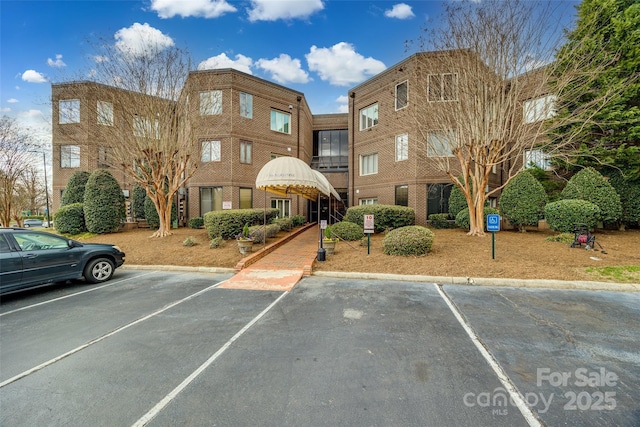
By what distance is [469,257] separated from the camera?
849 cm

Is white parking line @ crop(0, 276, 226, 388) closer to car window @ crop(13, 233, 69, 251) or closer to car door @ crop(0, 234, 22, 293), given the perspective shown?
car door @ crop(0, 234, 22, 293)

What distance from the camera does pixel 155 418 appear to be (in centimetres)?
245

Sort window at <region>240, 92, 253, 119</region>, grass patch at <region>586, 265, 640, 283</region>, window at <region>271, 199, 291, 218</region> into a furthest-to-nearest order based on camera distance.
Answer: window at <region>271, 199, 291, 218</region>, window at <region>240, 92, 253, 119</region>, grass patch at <region>586, 265, 640, 283</region>

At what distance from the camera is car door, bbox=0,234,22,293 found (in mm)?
5504

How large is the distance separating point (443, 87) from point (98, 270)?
14.0 meters

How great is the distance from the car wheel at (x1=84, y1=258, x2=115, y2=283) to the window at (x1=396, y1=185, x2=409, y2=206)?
14.3 metres

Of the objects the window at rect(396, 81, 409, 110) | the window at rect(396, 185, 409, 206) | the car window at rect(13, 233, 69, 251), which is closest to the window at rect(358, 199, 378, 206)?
the window at rect(396, 185, 409, 206)

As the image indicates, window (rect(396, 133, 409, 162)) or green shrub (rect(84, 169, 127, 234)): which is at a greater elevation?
window (rect(396, 133, 409, 162))

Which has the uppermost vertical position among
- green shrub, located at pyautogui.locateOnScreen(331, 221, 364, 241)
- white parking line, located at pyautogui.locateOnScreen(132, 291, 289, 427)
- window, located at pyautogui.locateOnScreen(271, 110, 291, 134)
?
window, located at pyautogui.locateOnScreen(271, 110, 291, 134)

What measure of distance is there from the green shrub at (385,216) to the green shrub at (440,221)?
129 centimetres

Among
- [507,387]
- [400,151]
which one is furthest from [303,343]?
[400,151]

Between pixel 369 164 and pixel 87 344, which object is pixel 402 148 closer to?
pixel 369 164

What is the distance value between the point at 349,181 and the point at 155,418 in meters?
18.0

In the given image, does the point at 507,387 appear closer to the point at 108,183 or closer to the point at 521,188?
the point at 521,188
